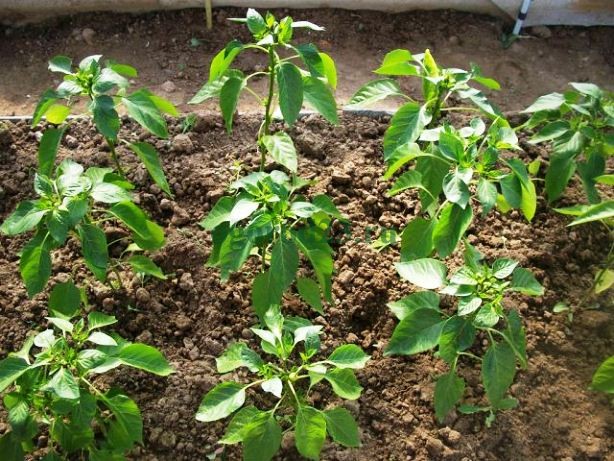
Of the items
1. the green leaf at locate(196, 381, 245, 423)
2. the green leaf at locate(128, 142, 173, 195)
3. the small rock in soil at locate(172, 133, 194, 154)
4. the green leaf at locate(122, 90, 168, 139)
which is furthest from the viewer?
the small rock in soil at locate(172, 133, 194, 154)

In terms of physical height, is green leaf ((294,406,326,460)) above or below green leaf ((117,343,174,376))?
below

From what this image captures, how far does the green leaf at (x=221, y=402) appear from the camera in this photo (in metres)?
2.66

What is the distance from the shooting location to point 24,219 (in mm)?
2693

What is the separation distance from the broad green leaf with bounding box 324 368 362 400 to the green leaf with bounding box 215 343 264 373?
27 centimetres

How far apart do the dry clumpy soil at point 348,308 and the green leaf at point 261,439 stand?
343 millimetres

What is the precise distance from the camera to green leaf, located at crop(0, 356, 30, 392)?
2.52m

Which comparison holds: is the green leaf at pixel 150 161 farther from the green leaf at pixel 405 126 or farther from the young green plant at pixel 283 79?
the green leaf at pixel 405 126

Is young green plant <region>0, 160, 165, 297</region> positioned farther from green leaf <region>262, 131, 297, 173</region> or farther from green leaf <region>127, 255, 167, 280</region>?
green leaf <region>262, 131, 297, 173</region>

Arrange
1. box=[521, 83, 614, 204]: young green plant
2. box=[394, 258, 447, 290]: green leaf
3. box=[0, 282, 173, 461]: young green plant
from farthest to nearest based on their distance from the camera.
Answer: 1. box=[521, 83, 614, 204]: young green plant
2. box=[394, 258, 447, 290]: green leaf
3. box=[0, 282, 173, 461]: young green plant

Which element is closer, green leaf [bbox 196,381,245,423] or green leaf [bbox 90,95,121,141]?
green leaf [bbox 196,381,245,423]

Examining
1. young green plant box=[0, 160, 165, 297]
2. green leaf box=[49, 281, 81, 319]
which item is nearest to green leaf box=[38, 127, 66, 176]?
young green plant box=[0, 160, 165, 297]

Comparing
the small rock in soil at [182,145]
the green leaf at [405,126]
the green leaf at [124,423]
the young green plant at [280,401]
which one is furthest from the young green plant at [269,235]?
the small rock in soil at [182,145]

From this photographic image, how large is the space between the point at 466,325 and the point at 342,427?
0.60 metres

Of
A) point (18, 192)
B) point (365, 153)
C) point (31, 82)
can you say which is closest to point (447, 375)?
point (365, 153)
